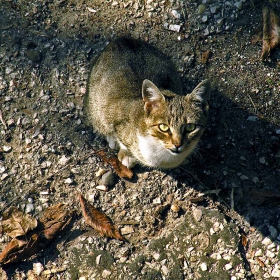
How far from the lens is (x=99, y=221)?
172 inches

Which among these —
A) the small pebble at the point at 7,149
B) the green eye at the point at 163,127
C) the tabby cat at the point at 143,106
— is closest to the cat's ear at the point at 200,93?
the tabby cat at the point at 143,106

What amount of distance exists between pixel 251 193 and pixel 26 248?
7.56 ft

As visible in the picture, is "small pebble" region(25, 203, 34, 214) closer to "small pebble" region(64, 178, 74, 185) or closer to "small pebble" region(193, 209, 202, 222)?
"small pebble" region(64, 178, 74, 185)

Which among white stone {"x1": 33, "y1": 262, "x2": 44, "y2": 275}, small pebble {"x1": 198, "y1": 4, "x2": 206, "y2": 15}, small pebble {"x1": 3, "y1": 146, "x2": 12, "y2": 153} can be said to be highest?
small pebble {"x1": 198, "y1": 4, "x2": 206, "y2": 15}

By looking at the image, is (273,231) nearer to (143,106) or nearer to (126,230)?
(126,230)

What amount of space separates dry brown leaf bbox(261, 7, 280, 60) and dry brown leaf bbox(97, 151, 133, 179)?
6.87ft

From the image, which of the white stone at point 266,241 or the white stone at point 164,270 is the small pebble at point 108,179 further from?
the white stone at point 266,241

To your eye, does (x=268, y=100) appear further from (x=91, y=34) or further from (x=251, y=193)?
(x=91, y=34)

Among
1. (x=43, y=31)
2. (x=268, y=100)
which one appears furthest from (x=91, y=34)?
(x=268, y=100)

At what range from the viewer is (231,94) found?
499 centimetres

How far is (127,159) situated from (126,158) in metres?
0.02

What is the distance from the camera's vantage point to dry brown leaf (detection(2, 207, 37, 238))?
4273mm

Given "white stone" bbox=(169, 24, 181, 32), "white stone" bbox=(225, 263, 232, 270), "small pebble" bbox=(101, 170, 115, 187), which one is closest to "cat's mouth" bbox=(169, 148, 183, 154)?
"small pebble" bbox=(101, 170, 115, 187)

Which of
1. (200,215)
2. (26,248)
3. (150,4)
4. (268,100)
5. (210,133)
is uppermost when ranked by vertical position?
(150,4)
